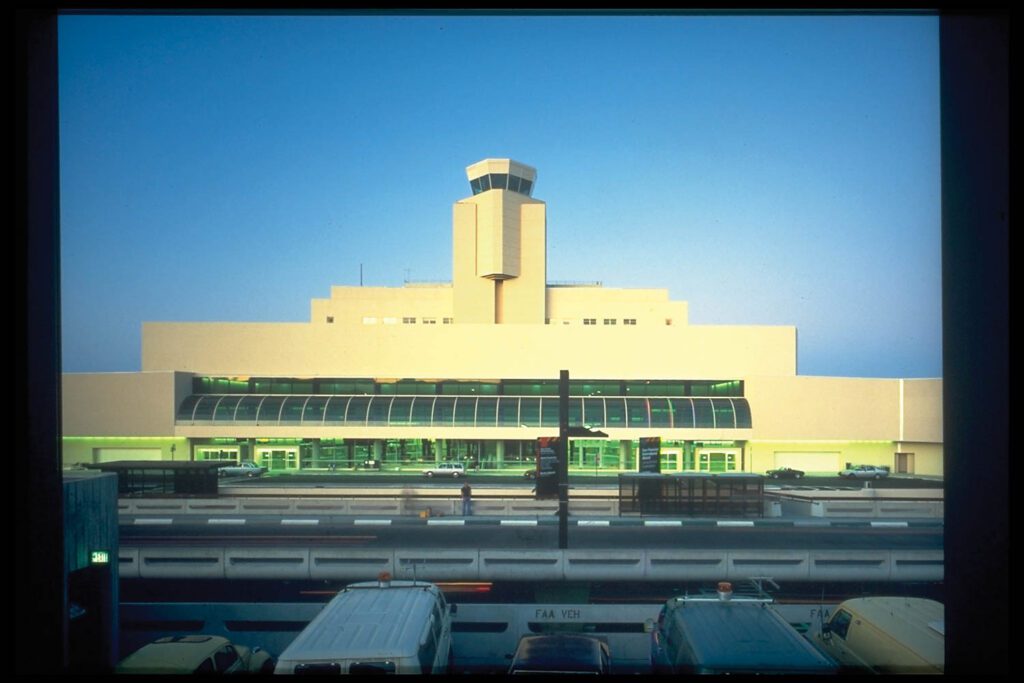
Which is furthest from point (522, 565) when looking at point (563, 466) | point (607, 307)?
point (607, 307)

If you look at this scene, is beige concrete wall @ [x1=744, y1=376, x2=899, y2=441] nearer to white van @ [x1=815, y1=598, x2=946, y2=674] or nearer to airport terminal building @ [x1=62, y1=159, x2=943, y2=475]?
airport terminal building @ [x1=62, y1=159, x2=943, y2=475]

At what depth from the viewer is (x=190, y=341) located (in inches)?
1061

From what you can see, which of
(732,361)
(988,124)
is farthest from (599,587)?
(732,361)

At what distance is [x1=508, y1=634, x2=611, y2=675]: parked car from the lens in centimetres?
469

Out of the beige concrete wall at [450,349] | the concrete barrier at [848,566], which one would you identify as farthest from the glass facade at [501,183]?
the concrete barrier at [848,566]

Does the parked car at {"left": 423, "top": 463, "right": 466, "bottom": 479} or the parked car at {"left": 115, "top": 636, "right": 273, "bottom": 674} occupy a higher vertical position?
the parked car at {"left": 115, "top": 636, "right": 273, "bottom": 674}

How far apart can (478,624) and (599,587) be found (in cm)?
253

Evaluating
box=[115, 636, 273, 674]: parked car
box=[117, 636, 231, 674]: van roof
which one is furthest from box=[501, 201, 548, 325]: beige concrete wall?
box=[117, 636, 231, 674]: van roof

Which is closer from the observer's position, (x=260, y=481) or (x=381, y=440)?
(x=260, y=481)

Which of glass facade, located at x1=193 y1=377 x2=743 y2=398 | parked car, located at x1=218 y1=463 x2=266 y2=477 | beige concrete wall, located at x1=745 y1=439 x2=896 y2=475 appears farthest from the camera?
glass facade, located at x1=193 y1=377 x2=743 y2=398

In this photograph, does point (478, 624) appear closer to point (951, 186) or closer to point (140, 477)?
point (951, 186)

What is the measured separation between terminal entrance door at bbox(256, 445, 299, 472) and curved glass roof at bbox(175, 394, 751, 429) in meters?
1.21

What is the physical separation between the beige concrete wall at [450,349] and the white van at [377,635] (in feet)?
68.5

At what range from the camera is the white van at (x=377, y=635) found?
167 inches
